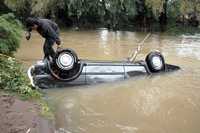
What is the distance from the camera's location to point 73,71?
10.6m

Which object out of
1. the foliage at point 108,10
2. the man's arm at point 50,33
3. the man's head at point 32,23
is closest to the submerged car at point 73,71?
the man's arm at point 50,33

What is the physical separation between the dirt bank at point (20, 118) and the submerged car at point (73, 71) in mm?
2160

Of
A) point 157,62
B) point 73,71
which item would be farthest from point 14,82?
point 157,62

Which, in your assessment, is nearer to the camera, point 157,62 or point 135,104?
point 135,104

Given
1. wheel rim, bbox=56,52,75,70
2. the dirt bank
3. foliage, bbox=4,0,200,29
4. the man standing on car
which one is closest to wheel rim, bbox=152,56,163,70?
wheel rim, bbox=56,52,75,70

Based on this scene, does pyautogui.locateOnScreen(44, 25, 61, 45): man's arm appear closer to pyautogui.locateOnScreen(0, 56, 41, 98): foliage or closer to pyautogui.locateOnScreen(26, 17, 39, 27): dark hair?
pyautogui.locateOnScreen(26, 17, 39, 27): dark hair

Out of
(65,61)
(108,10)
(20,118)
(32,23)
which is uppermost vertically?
(108,10)

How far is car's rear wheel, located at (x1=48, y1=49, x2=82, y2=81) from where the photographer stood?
1047 cm

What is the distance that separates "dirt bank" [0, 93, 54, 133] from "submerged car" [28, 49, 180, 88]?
2160 mm

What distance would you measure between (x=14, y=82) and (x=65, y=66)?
6.31 ft

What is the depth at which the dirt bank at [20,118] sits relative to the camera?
632cm

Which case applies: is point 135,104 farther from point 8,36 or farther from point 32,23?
point 8,36

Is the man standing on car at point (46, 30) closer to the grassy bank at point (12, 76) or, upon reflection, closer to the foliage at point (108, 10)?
the grassy bank at point (12, 76)

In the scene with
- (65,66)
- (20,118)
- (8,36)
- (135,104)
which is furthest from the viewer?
(8,36)
